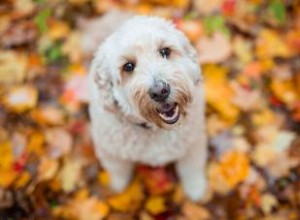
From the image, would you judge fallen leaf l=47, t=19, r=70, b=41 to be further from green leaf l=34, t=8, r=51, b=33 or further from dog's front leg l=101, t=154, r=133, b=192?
dog's front leg l=101, t=154, r=133, b=192

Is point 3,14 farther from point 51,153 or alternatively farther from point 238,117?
point 238,117

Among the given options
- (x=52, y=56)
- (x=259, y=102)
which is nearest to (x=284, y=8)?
(x=259, y=102)

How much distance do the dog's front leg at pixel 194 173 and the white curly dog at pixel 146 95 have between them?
0.23 feet

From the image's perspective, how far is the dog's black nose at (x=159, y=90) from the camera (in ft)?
7.27

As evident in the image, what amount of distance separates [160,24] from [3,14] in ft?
6.10

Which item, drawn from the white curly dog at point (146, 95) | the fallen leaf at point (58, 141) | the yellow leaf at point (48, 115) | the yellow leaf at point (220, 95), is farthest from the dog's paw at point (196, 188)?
the yellow leaf at point (48, 115)

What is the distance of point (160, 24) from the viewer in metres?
2.46

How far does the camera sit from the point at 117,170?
3082 mm

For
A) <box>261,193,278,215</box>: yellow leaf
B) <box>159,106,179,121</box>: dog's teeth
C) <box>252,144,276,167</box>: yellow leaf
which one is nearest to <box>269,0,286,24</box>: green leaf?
<box>252,144,276,167</box>: yellow leaf

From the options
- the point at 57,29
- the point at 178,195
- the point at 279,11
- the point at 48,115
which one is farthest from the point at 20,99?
the point at 279,11

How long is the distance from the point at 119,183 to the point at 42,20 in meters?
1.45

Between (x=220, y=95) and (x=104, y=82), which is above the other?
(x=104, y=82)

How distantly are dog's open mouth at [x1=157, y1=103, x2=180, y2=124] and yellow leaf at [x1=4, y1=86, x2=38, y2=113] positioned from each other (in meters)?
1.37

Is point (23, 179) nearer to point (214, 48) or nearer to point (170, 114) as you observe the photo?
point (170, 114)
